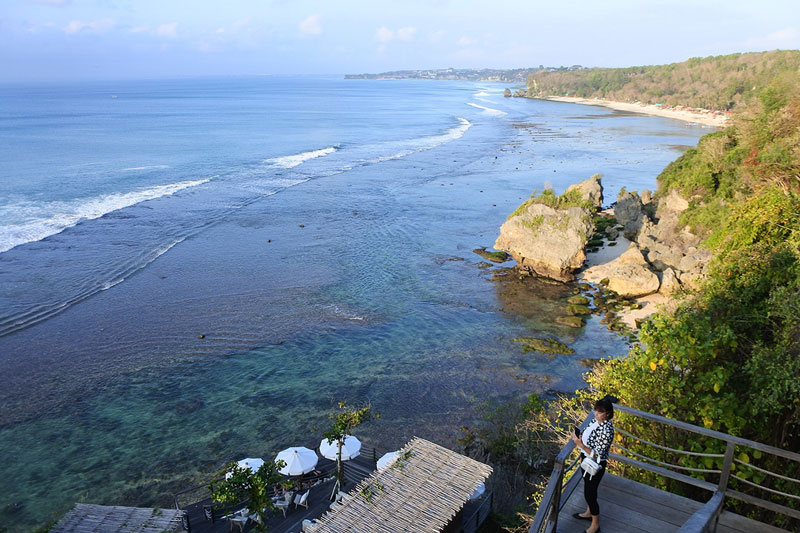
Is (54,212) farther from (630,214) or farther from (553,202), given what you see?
(630,214)

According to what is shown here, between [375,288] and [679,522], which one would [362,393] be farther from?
[679,522]

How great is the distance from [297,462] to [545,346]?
15284 millimetres

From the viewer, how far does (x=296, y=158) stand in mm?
77188

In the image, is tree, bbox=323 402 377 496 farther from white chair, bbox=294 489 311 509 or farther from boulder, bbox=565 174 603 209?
boulder, bbox=565 174 603 209

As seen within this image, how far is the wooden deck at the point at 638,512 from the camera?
6.50 meters

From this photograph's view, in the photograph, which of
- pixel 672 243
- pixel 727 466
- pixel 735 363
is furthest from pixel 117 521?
pixel 672 243

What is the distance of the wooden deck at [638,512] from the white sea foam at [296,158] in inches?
2719

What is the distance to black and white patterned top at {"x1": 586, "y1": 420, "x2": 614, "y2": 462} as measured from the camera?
6770 mm

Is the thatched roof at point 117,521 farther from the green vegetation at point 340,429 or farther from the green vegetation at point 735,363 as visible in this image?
the green vegetation at point 735,363

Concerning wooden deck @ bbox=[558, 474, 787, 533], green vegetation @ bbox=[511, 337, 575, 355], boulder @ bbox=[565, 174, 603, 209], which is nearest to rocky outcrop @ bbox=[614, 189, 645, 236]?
boulder @ bbox=[565, 174, 603, 209]

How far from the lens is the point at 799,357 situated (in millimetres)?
9867

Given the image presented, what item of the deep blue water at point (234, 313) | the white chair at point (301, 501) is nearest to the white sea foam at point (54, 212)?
the deep blue water at point (234, 313)

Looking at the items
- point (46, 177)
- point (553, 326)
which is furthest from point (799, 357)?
point (46, 177)

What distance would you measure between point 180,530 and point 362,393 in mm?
11410
